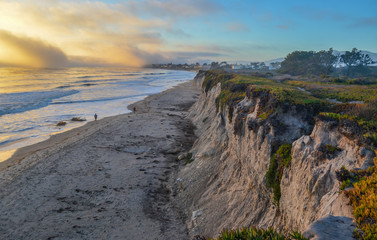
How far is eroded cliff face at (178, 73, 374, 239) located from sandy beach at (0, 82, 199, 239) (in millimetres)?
1877

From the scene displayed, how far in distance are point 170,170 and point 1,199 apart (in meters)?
12.0

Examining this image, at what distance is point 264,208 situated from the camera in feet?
35.0

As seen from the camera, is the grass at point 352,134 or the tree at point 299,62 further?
the tree at point 299,62

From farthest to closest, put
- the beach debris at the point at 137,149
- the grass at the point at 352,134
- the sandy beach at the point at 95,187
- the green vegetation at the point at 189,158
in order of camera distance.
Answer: the beach debris at the point at 137,149 → the green vegetation at the point at 189,158 → the sandy beach at the point at 95,187 → the grass at the point at 352,134

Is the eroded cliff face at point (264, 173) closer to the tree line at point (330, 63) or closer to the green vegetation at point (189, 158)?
the green vegetation at point (189, 158)

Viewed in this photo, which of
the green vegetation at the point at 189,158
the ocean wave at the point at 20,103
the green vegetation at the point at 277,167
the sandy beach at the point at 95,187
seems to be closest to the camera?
the green vegetation at the point at 277,167

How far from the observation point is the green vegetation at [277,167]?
32.1 feet

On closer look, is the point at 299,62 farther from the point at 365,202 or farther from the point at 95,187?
the point at 365,202

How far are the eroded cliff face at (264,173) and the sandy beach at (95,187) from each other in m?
1.88

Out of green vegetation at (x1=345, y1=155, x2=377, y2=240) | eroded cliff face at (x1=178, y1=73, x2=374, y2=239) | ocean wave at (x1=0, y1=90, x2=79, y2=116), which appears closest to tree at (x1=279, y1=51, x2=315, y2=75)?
eroded cliff face at (x1=178, y1=73, x2=374, y2=239)

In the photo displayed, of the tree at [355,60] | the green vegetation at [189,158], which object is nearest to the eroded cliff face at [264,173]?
the green vegetation at [189,158]

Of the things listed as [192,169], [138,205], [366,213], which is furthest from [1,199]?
[366,213]

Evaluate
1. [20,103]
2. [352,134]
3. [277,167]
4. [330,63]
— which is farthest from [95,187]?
[330,63]

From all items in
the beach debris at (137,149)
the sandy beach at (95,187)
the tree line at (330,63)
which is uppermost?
the tree line at (330,63)
